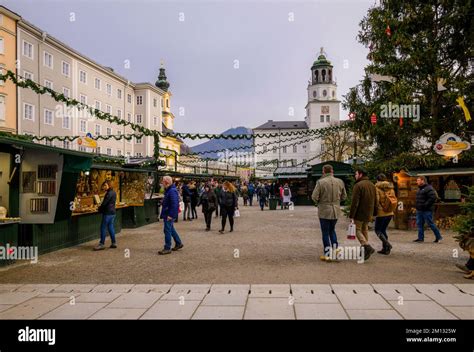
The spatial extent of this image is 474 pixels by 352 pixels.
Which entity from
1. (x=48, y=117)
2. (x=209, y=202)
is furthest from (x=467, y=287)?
(x=48, y=117)

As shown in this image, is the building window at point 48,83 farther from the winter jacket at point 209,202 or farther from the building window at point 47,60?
the winter jacket at point 209,202

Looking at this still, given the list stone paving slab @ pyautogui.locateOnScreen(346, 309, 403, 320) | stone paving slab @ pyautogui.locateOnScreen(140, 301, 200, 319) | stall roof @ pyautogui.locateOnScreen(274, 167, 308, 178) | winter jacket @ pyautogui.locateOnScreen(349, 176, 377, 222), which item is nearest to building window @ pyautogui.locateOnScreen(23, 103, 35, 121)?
stall roof @ pyautogui.locateOnScreen(274, 167, 308, 178)

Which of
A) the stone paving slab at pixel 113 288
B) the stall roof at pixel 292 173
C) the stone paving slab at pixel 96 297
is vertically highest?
the stall roof at pixel 292 173

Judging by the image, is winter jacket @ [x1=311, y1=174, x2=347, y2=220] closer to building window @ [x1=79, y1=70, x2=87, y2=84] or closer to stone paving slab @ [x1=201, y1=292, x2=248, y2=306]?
stone paving slab @ [x1=201, y1=292, x2=248, y2=306]

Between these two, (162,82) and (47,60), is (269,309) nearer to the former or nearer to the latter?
(47,60)

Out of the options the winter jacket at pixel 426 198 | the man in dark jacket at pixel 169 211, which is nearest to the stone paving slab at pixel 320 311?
the man in dark jacket at pixel 169 211

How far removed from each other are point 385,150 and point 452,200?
4.63 meters

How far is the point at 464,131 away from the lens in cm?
1798

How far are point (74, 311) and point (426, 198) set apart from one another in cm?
979

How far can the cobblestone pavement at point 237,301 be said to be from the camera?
199 inches

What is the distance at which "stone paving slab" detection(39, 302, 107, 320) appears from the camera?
200 inches

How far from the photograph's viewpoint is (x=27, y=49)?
39.2 meters

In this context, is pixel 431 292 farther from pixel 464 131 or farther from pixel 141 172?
pixel 464 131
